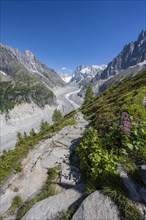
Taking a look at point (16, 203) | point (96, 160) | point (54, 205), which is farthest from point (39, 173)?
point (96, 160)

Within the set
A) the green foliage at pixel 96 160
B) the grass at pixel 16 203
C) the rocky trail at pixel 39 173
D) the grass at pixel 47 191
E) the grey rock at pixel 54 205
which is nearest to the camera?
the grey rock at pixel 54 205

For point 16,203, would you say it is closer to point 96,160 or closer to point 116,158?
point 96,160

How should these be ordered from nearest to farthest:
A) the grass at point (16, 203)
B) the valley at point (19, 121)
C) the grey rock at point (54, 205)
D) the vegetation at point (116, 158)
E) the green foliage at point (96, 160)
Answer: the vegetation at point (116, 158)
the grey rock at point (54, 205)
the green foliage at point (96, 160)
the grass at point (16, 203)
the valley at point (19, 121)

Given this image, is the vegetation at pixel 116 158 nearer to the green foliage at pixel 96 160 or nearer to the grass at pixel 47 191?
the green foliage at pixel 96 160

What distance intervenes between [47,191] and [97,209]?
3407mm

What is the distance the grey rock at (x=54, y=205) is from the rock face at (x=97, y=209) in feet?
2.78

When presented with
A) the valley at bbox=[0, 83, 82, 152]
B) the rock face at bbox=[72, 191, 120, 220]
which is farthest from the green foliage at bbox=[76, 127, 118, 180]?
the valley at bbox=[0, 83, 82, 152]

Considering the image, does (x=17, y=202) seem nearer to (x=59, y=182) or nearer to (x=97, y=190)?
(x=59, y=182)

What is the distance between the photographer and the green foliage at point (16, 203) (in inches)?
328

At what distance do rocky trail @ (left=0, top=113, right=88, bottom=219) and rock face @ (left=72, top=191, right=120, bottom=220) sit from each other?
1.03 m

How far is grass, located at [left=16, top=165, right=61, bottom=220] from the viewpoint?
7562 mm

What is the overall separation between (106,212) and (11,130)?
490ft

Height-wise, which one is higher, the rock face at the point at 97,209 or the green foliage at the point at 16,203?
the rock face at the point at 97,209

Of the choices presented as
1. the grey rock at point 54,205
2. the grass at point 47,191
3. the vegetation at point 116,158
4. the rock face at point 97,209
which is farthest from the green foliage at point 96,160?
the grass at point 47,191
